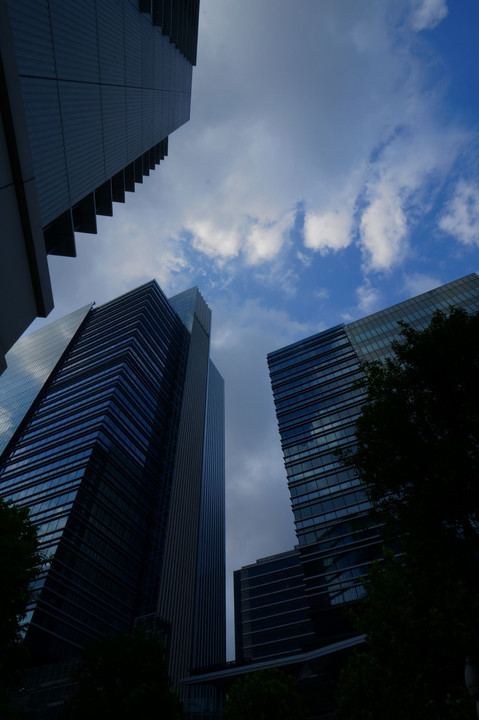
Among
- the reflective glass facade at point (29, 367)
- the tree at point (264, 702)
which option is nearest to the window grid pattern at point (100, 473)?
the reflective glass facade at point (29, 367)

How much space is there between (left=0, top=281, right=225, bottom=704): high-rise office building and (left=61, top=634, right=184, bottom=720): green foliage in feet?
81.4

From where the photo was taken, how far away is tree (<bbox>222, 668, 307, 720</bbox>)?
20156mm

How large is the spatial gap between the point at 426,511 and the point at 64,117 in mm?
16206

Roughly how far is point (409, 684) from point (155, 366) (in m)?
79.3

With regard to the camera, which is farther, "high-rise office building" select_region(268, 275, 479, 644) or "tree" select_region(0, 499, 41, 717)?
"high-rise office building" select_region(268, 275, 479, 644)

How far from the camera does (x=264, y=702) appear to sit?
2055 centimetres

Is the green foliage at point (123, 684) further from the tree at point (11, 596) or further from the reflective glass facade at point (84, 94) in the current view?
the reflective glass facade at point (84, 94)

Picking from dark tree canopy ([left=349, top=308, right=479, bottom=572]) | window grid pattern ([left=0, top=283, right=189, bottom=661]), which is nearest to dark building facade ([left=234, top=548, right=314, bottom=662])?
window grid pattern ([left=0, top=283, right=189, bottom=661])

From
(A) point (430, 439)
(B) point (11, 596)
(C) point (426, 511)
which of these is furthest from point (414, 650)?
(B) point (11, 596)

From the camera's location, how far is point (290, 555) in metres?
98.1

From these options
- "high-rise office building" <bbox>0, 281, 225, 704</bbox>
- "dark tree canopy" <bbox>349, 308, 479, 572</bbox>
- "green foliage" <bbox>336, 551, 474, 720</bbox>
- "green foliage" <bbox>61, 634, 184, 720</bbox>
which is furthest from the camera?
"high-rise office building" <bbox>0, 281, 225, 704</bbox>

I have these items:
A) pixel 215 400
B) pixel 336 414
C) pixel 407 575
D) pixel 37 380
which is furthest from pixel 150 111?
pixel 215 400

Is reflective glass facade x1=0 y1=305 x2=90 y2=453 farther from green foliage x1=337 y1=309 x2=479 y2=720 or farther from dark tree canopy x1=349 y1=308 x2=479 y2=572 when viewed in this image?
dark tree canopy x1=349 y1=308 x2=479 y2=572

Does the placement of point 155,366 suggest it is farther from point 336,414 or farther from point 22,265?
point 22,265
